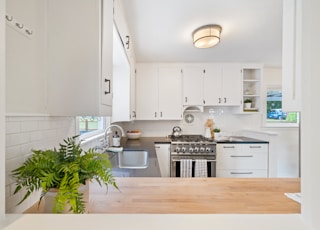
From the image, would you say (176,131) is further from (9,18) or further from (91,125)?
(9,18)

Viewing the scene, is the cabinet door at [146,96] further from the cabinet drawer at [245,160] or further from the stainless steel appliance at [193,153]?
the cabinet drawer at [245,160]

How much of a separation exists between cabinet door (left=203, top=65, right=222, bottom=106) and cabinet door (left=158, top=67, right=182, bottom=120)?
0.50m

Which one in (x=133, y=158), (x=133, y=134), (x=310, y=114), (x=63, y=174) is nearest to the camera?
(x=310, y=114)

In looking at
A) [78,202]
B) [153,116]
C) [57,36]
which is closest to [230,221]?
[78,202]

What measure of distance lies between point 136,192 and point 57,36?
3.16ft

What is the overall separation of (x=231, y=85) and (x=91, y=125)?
264cm

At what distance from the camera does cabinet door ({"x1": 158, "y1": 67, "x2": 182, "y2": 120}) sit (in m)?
3.65

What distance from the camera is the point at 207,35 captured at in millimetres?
2697

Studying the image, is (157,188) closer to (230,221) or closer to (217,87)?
(230,221)

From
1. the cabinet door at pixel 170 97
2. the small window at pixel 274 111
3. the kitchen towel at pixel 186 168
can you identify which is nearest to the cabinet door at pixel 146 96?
the cabinet door at pixel 170 97

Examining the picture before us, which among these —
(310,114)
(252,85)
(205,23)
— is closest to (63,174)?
(310,114)

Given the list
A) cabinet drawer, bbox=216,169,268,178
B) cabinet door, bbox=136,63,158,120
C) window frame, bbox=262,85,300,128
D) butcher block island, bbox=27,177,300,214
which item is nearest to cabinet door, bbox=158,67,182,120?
cabinet door, bbox=136,63,158,120

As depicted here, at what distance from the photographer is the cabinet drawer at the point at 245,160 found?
3.26 m

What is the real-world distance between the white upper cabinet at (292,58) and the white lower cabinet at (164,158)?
8.04 ft
